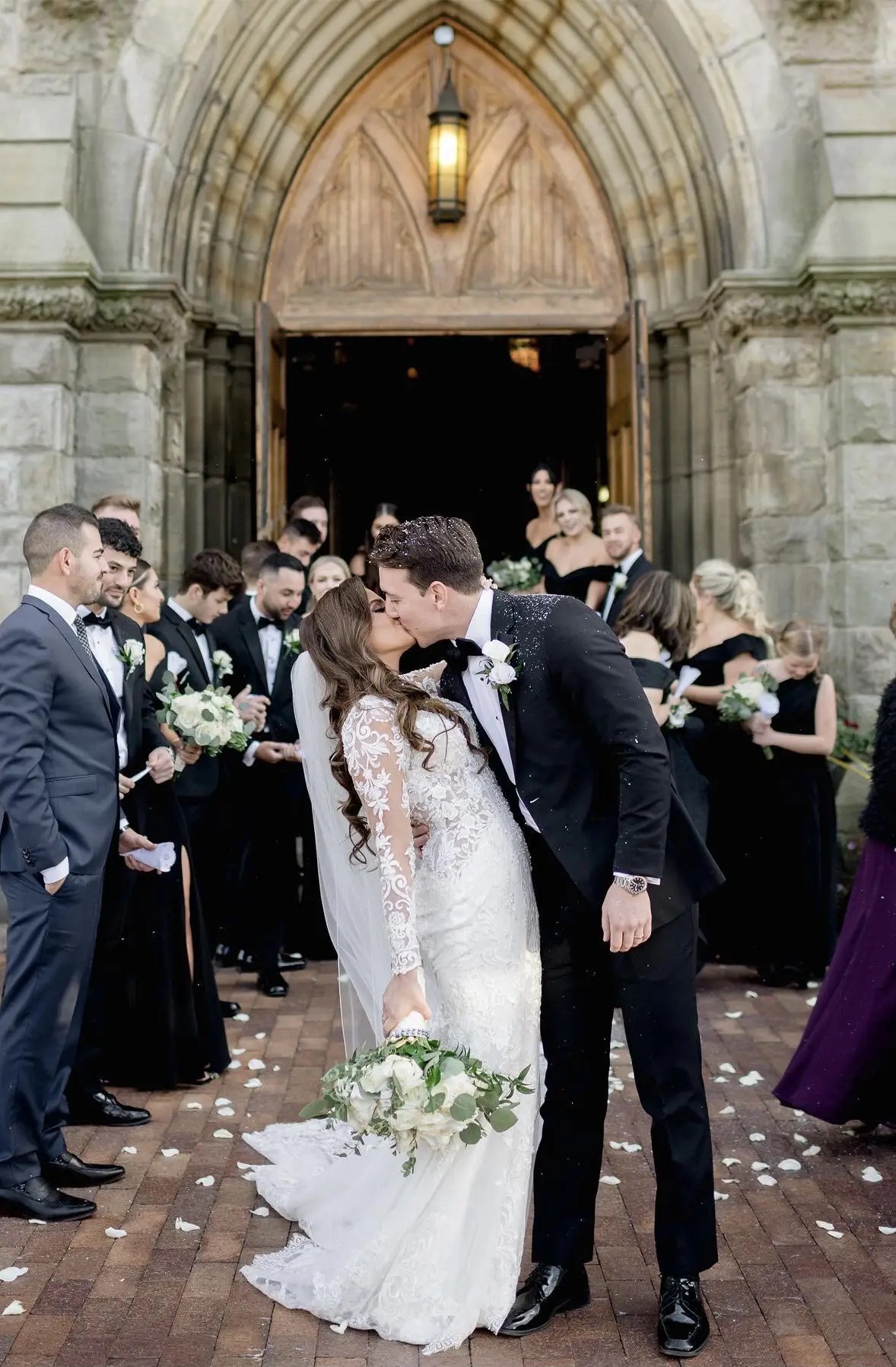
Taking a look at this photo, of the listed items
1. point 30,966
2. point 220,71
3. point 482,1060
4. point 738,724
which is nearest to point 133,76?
point 220,71

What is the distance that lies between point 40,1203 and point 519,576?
222 inches

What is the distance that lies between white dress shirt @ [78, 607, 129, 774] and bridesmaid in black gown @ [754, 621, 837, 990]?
11.2 ft

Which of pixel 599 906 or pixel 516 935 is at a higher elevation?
pixel 599 906

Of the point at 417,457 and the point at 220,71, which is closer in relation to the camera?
the point at 220,71

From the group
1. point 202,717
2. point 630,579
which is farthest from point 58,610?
point 630,579

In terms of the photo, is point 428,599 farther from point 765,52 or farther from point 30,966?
point 765,52

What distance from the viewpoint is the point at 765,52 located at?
31.3 feet

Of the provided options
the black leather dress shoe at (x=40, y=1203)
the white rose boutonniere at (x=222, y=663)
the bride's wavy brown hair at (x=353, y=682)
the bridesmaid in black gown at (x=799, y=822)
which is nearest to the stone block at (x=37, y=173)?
the white rose boutonniere at (x=222, y=663)

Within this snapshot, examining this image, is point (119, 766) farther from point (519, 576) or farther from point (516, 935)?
point (519, 576)

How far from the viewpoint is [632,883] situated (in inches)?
141

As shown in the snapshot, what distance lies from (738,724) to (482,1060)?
14.0 ft

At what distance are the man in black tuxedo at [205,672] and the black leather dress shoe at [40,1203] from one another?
2.10m

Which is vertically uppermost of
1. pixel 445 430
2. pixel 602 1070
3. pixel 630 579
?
pixel 445 430

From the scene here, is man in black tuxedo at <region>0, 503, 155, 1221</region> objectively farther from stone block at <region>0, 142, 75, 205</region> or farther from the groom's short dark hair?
stone block at <region>0, 142, 75, 205</region>
